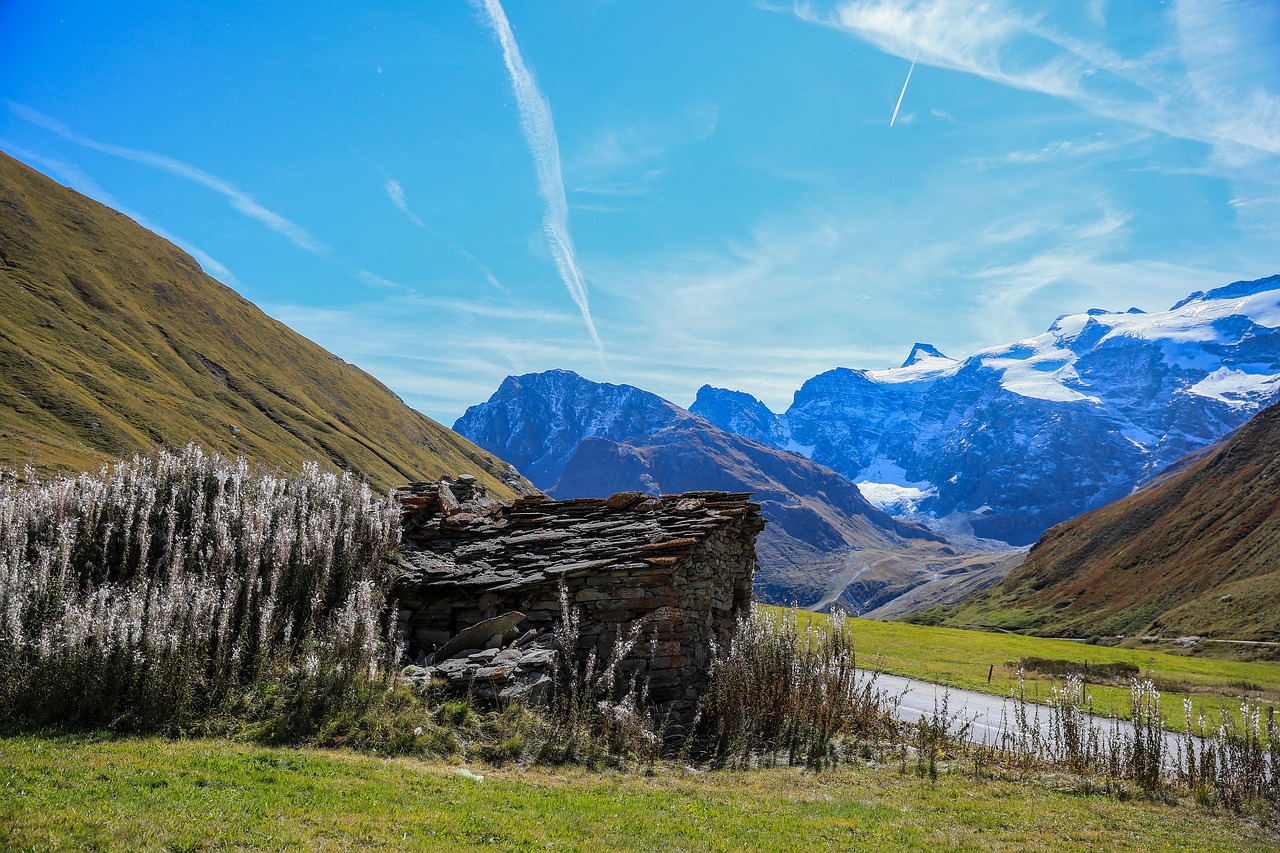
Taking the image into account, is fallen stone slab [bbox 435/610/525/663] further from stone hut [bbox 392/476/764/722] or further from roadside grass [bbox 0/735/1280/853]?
roadside grass [bbox 0/735/1280/853]

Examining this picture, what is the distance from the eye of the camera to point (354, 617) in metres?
13.7

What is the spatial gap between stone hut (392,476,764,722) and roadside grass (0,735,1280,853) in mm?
4127

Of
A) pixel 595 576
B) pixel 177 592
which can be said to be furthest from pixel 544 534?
pixel 177 592

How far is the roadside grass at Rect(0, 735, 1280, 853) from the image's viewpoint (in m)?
7.78

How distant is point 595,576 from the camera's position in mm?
17484

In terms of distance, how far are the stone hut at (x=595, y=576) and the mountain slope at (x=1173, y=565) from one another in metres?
74.6

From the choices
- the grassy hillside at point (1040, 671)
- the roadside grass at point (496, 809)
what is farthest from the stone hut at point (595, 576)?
the grassy hillside at point (1040, 671)

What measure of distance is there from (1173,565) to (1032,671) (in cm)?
9798

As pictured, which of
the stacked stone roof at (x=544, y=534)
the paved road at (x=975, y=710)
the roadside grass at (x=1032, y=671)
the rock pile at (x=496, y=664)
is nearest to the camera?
the rock pile at (x=496, y=664)

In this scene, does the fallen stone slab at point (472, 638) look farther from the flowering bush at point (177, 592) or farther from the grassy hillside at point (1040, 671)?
the grassy hillside at point (1040, 671)

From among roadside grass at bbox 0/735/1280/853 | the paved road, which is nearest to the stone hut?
roadside grass at bbox 0/735/1280/853

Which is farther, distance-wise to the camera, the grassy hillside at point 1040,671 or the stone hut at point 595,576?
the grassy hillside at point 1040,671

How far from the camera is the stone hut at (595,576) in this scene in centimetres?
1709

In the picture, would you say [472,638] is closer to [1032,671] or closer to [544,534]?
[544,534]
